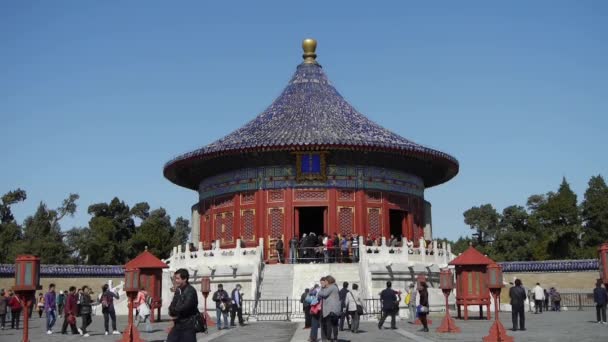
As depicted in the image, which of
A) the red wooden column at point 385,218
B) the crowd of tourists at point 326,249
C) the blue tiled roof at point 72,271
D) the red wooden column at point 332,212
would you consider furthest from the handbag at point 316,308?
the blue tiled roof at point 72,271

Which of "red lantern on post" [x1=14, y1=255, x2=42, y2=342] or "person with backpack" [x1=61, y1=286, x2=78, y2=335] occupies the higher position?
"red lantern on post" [x1=14, y1=255, x2=42, y2=342]

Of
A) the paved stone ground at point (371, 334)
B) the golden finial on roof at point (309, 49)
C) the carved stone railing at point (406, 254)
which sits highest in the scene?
the golden finial on roof at point (309, 49)

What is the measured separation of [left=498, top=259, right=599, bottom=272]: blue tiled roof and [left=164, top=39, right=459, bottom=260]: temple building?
681 cm

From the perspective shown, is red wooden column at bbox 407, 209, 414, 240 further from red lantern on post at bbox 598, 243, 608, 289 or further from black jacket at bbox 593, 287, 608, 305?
red lantern on post at bbox 598, 243, 608, 289

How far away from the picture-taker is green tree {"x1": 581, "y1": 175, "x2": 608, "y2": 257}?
49.5 meters

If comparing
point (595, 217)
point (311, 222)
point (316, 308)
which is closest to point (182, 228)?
point (311, 222)

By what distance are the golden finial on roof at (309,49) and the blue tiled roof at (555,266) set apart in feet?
49.8

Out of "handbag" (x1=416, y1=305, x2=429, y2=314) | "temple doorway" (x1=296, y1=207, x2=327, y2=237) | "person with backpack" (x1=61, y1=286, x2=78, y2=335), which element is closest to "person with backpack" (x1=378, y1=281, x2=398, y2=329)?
"handbag" (x1=416, y1=305, x2=429, y2=314)

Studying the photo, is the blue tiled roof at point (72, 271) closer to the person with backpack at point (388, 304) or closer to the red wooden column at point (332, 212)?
the red wooden column at point (332, 212)

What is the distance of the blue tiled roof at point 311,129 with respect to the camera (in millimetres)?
33719

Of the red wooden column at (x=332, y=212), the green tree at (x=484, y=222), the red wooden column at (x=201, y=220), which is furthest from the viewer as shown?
the green tree at (x=484, y=222)

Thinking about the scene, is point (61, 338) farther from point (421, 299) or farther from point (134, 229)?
point (134, 229)

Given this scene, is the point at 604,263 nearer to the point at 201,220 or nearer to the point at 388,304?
the point at 388,304

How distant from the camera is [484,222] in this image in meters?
65.1
